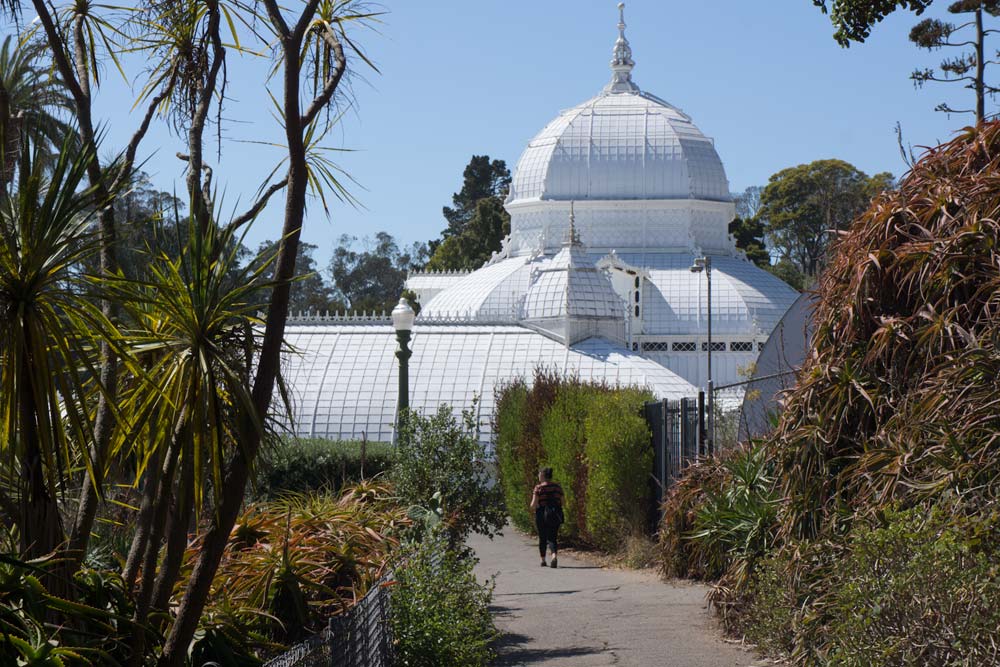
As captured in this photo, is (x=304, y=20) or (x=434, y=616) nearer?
(x=304, y=20)

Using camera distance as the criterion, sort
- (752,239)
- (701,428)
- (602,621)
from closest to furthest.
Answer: (602,621)
(701,428)
(752,239)

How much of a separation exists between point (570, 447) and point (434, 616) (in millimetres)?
10868

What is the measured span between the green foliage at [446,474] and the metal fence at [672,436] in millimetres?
2631

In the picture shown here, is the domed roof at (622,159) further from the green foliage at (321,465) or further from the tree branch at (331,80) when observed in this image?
the tree branch at (331,80)

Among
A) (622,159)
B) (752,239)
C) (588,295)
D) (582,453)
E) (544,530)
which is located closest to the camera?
(544,530)

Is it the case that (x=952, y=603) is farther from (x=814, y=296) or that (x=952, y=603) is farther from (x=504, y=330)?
(x=504, y=330)

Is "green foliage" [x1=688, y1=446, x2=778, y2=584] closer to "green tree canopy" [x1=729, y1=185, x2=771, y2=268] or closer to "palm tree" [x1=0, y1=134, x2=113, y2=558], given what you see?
"palm tree" [x1=0, y1=134, x2=113, y2=558]

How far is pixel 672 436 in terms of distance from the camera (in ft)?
58.7

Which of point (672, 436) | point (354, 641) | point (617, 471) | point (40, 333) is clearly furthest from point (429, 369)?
point (40, 333)

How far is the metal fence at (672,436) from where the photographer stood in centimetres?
1684

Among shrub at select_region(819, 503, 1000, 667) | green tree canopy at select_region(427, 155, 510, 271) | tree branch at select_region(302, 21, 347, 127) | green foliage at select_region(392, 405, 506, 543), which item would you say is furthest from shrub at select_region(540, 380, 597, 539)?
green tree canopy at select_region(427, 155, 510, 271)

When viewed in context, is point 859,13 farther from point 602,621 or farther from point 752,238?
point 752,238

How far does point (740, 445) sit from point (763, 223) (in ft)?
231

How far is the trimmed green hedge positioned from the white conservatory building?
8.79 m
